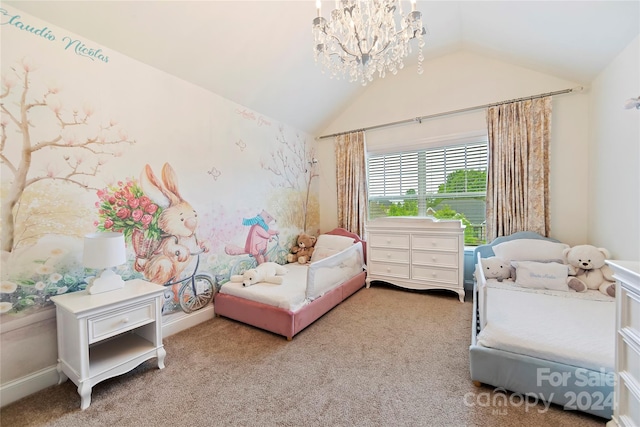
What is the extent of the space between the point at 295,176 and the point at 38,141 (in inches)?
103

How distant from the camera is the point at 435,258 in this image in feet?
9.86

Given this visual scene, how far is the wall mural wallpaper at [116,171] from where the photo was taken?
1.56 metres

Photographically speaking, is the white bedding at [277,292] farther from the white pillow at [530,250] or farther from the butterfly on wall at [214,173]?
the white pillow at [530,250]

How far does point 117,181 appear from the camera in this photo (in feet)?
6.48

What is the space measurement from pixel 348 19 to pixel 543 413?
2523 millimetres

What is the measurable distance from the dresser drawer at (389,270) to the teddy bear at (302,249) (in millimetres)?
877

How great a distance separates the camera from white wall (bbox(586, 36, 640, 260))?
1.89 meters

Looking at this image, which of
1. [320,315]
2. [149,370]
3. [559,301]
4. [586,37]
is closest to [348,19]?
[586,37]

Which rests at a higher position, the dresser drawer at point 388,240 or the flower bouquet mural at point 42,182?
the flower bouquet mural at point 42,182

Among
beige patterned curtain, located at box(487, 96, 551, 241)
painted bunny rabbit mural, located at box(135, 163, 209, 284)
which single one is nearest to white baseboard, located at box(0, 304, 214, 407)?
painted bunny rabbit mural, located at box(135, 163, 209, 284)

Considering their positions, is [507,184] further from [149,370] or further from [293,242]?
[149,370]

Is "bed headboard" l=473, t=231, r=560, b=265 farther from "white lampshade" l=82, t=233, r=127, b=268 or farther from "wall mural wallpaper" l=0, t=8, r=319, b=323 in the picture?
"white lampshade" l=82, t=233, r=127, b=268

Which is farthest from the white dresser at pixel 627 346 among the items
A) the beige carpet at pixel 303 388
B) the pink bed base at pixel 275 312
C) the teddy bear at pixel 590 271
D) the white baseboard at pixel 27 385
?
the white baseboard at pixel 27 385

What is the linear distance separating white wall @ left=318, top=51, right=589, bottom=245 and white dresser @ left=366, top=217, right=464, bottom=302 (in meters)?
1.04
